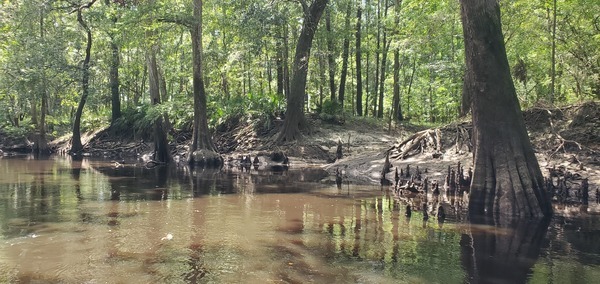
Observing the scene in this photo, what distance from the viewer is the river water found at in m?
6.20

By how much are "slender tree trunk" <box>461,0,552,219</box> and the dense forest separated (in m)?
7.35

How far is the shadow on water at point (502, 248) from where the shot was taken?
247 inches

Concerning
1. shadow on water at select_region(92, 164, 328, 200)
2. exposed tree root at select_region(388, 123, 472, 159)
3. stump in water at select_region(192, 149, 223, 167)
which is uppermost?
exposed tree root at select_region(388, 123, 472, 159)

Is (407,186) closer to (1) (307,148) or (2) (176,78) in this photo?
(1) (307,148)

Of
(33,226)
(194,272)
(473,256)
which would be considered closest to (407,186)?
(473,256)

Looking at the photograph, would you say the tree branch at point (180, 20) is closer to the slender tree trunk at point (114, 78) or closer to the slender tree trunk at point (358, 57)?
the slender tree trunk at point (114, 78)

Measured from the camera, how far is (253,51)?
23.7 meters

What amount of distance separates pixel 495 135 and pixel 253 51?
51.6 feet

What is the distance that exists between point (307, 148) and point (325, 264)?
17.0 m

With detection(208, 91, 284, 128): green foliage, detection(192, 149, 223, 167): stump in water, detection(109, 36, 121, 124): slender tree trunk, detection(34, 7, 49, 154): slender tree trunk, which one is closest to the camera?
detection(192, 149, 223, 167): stump in water

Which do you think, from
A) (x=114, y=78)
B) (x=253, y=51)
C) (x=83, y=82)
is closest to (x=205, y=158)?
(x=253, y=51)

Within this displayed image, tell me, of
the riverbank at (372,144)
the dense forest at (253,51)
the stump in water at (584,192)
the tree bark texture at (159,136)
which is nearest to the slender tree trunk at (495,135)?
the stump in water at (584,192)

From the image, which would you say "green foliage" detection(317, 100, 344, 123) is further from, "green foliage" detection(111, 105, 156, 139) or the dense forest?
"green foliage" detection(111, 105, 156, 139)

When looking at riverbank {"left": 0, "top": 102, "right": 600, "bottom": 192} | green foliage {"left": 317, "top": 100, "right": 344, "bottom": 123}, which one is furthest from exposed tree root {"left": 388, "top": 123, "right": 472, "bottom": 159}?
green foliage {"left": 317, "top": 100, "right": 344, "bottom": 123}
